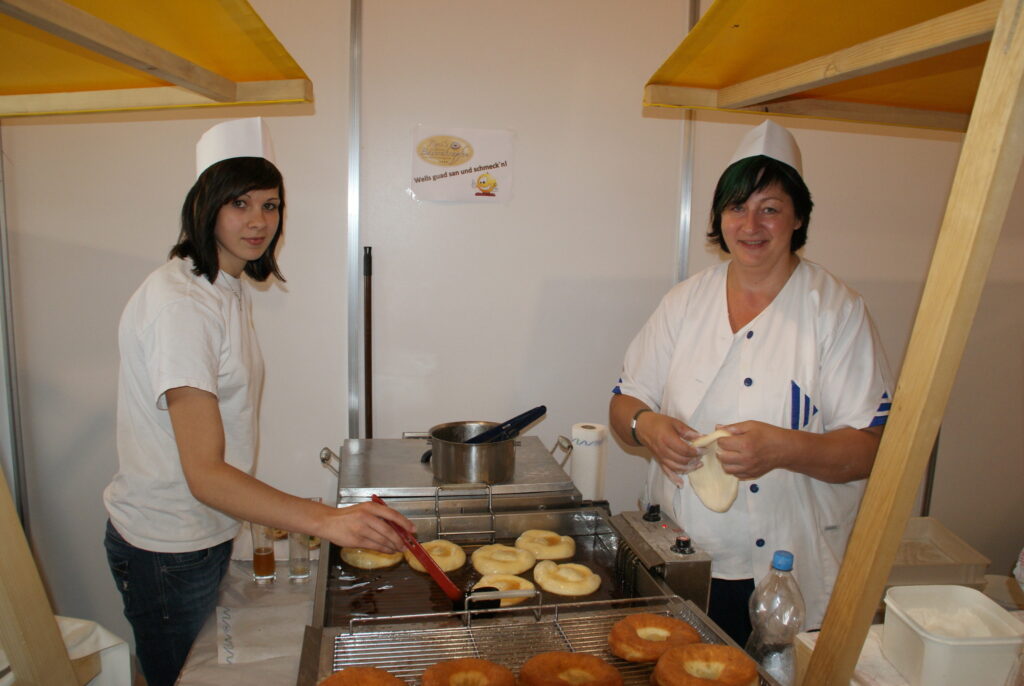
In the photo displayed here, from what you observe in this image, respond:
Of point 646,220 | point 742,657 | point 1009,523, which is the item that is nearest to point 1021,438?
point 1009,523

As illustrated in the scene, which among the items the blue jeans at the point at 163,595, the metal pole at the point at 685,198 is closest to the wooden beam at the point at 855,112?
the metal pole at the point at 685,198

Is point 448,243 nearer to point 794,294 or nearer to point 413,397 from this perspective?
point 413,397

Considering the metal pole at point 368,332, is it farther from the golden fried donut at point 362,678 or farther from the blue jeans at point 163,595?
the golden fried donut at point 362,678

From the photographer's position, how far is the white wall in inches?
111

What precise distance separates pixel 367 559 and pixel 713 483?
0.88 m

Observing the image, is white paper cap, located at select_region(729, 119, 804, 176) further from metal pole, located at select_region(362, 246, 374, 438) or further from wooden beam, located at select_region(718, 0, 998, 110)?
metal pole, located at select_region(362, 246, 374, 438)

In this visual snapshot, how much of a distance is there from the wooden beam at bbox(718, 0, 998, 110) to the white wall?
5.93ft

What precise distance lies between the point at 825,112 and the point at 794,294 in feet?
1.86

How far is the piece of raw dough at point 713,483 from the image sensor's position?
5.65ft

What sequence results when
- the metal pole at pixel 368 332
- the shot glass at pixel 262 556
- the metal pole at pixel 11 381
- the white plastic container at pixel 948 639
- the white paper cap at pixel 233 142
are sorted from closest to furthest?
the white plastic container at pixel 948 639, the white paper cap at pixel 233 142, the shot glass at pixel 262 556, the metal pole at pixel 11 381, the metal pole at pixel 368 332

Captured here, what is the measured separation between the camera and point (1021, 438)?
3445 mm

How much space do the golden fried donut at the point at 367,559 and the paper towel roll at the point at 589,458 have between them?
0.74 meters

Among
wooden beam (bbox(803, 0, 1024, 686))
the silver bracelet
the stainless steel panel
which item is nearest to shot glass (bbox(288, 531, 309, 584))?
the stainless steel panel

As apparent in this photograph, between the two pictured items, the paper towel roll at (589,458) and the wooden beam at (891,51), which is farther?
the paper towel roll at (589,458)
